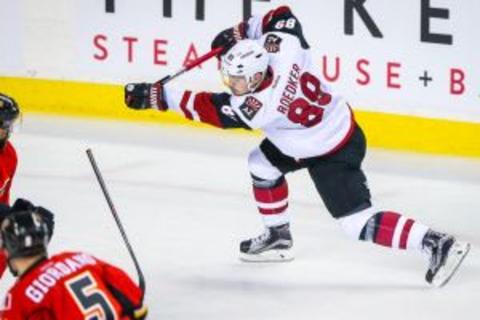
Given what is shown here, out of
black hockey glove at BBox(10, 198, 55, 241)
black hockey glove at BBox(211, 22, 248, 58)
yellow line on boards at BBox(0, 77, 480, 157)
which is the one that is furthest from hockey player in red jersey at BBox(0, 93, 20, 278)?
yellow line on boards at BBox(0, 77, 480, 157)

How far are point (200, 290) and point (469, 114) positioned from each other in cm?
209

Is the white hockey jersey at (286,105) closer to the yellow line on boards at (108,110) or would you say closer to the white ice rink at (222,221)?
the white ice rink at (222,221)

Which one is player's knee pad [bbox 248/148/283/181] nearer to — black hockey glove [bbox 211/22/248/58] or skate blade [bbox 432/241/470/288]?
black hockey glove [bbox 211/22/248/58]

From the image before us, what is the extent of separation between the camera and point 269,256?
5.84 metres

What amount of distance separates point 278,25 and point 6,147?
1223 millimetres

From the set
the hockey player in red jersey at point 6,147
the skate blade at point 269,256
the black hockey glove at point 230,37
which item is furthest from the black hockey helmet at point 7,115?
the skate blade at point 269,256

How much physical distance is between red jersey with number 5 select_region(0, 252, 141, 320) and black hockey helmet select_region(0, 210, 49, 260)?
4 cm

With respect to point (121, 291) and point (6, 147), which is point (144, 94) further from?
point (121, 291)

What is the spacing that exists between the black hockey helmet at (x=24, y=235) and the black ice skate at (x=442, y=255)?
1.93m

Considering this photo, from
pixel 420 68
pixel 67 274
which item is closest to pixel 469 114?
pixel 420 68

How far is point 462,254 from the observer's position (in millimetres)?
5449

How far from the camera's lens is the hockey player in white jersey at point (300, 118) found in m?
5.28

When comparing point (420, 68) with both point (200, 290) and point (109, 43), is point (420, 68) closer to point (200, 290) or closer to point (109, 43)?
point (109, 43)

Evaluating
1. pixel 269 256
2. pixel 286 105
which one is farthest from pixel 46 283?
pixel 269 256
